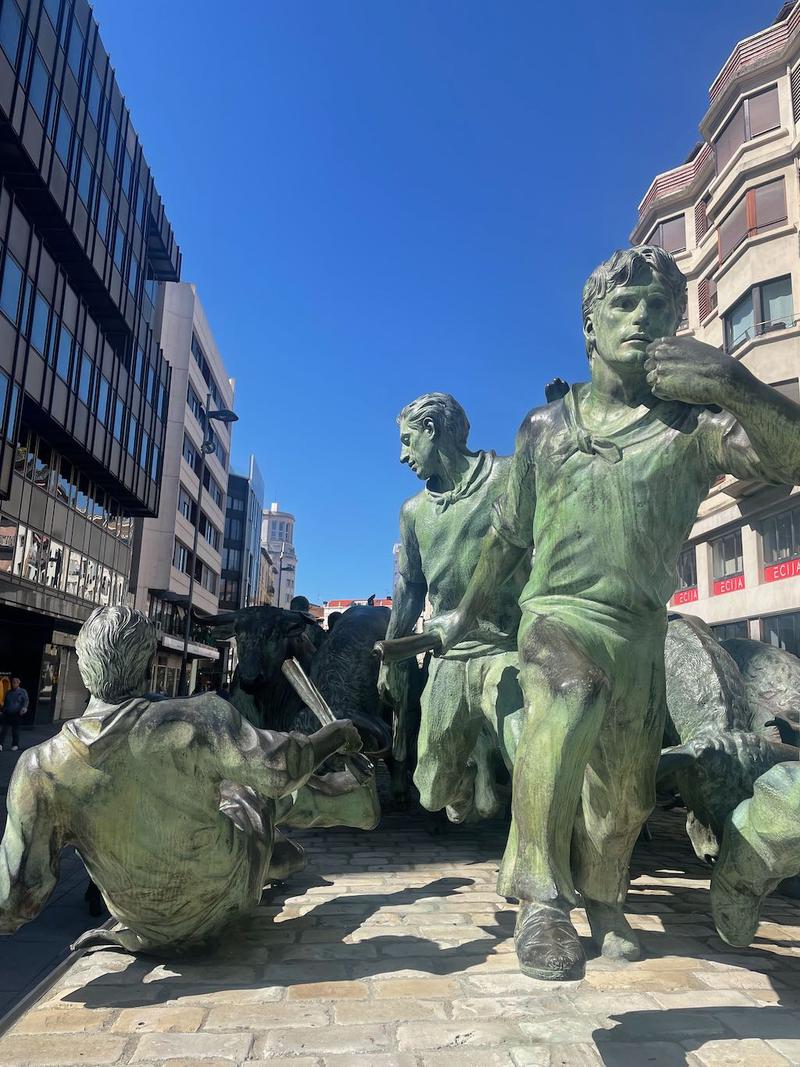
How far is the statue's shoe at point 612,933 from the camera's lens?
2.79 m

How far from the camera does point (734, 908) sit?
8.41 feet

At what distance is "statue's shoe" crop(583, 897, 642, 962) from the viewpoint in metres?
2.79

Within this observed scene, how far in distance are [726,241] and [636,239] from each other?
770cm

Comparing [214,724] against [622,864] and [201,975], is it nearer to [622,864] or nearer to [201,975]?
[201,975]

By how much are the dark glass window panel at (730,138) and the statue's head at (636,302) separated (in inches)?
989

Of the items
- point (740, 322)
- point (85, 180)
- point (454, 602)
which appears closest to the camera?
point (454, 602)

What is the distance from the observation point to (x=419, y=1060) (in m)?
2.16

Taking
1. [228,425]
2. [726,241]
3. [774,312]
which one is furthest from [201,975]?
[228,425]

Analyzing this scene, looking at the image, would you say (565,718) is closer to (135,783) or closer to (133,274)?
→ (135,783)

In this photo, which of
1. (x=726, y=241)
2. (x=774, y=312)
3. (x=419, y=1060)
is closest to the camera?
(x=419, y=1060)

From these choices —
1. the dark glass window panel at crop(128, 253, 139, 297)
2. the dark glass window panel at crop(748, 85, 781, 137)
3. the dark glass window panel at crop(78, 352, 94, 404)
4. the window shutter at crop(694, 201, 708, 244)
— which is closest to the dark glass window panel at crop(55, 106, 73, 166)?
the dark glass window panel at crop(78, 352, 94, 404)

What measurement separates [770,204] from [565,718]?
24169mm

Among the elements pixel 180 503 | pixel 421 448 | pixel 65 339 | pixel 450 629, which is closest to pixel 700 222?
pixel 65 339

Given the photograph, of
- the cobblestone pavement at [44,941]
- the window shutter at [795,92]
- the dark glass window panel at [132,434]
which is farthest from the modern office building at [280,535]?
the cobblestone pavement at [44,941]
